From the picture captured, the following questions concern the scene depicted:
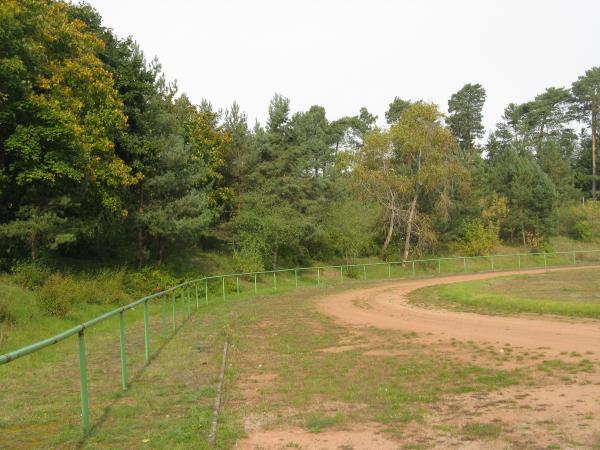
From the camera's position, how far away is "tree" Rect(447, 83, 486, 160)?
88.9 meters

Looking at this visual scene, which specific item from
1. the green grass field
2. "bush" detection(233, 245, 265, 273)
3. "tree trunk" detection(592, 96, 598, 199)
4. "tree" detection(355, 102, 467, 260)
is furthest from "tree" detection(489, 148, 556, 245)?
the green grass field

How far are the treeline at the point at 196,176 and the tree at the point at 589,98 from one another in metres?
6.18

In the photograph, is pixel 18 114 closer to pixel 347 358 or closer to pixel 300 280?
pixel 347 358

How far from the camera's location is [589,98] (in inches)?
3378

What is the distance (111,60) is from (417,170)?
28341mm

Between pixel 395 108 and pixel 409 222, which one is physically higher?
pixel 395 108

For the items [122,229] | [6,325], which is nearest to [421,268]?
[122,229]

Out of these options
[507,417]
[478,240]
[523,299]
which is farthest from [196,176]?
[478,240]

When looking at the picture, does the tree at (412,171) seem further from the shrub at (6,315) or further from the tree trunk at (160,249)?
the shrub at (6,315)

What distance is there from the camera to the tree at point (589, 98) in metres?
84.4

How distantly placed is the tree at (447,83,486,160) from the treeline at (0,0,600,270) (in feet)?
45.5

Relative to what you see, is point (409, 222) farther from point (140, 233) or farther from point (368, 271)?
point (140, 233)

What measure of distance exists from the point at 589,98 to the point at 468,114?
18.3 metres

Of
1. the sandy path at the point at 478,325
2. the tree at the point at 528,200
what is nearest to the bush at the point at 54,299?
the sandy path at the point at 478,325
